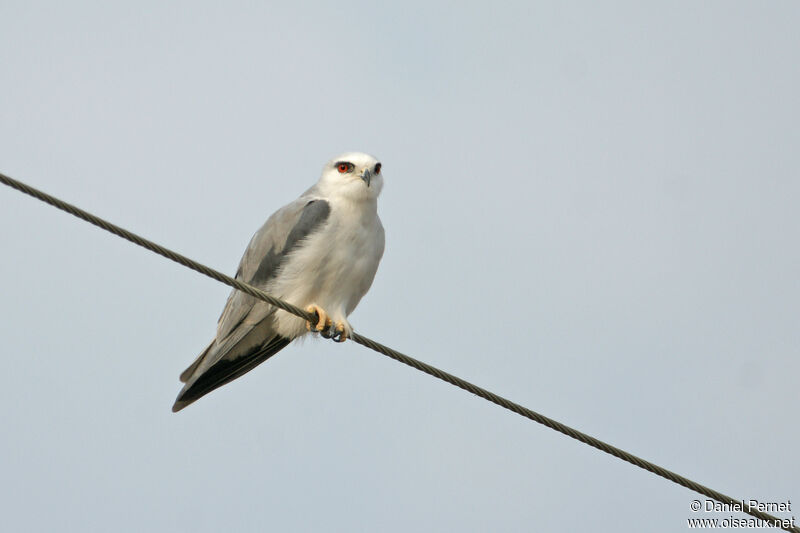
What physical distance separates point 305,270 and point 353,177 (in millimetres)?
725

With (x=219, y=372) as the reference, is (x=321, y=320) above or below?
above

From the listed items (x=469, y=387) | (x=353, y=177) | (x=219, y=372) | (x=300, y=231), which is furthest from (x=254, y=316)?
(x=469, y=387)

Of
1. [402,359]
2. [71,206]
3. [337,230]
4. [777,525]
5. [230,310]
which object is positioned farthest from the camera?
[230,310]

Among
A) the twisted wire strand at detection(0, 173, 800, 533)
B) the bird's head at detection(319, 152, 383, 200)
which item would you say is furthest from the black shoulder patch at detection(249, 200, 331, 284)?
the twisted wire strand at detection(0, 173, 800, 533)

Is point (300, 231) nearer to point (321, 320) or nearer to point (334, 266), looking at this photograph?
point (334, 266)

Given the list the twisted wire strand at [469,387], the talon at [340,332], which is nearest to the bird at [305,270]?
the talon at [340,332]

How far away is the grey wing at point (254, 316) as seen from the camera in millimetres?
6410

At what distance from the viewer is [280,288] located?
6379 millimetres

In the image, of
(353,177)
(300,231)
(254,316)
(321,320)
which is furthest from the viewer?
(353,177)

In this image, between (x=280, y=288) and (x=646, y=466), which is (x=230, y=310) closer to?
(x=280, y=288)

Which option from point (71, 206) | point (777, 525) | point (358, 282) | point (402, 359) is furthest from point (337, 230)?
point (777, 525)

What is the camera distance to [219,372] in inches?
265

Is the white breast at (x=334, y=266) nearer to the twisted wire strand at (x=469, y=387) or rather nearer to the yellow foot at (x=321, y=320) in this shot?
the yellow foot at (x=321, y=320)

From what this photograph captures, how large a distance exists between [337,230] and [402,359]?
6.30 feet
